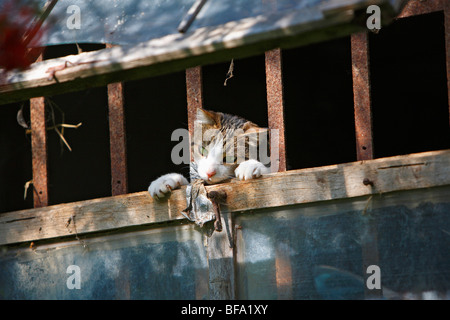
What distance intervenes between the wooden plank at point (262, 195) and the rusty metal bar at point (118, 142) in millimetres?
181

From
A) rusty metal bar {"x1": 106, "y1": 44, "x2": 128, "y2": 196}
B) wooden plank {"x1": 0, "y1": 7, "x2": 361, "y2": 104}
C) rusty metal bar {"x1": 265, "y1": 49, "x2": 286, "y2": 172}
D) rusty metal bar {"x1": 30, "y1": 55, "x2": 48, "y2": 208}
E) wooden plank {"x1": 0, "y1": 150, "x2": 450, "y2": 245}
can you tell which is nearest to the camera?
wooden plank {"x1": 0, "y1": 7, "x2": 361, "y2": 104}

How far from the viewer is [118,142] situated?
3678mm

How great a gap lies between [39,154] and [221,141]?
101 cm

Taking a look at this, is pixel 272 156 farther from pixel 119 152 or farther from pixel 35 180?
pixel 35 180

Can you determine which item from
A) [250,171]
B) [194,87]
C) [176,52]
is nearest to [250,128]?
[194,87]

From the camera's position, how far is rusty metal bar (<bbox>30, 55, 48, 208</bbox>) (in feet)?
12.5

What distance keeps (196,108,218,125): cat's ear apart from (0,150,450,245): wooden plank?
0.50 m

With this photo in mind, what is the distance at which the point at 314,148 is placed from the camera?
5.19 meters

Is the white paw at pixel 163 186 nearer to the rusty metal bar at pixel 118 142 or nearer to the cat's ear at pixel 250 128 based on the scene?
the rusty metal bar at pixel 118 142

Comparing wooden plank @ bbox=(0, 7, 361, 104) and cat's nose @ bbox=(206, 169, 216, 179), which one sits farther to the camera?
cat's nose @ bbox=(206, 169, 216, 179)

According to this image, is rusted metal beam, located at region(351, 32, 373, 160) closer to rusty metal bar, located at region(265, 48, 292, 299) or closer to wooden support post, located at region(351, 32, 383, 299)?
wooden support post, located at region(351, 32, 383, 299)

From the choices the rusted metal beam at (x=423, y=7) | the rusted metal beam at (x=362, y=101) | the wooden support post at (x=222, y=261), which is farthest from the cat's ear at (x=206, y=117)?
the rusted metal beam at (x=423, y=7)

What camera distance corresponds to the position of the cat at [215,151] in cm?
355

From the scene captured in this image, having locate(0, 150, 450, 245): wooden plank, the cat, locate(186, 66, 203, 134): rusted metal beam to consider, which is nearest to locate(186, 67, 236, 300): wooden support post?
locate(0, 150, 450, 245): wooden plank
